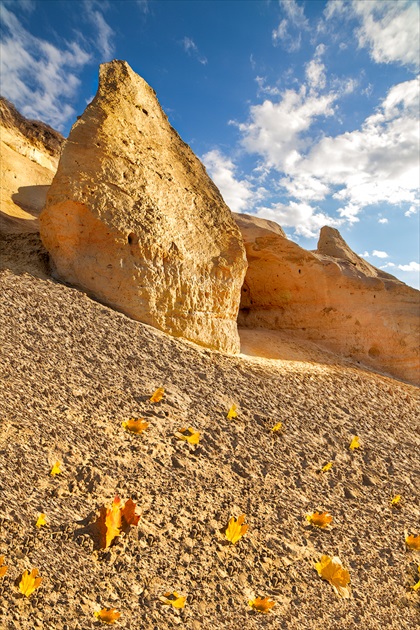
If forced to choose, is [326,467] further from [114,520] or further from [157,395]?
[114,520]

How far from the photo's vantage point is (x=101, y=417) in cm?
388

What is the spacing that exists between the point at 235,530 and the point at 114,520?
3.03ft

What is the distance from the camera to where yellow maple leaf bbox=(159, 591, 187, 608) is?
2698 mm

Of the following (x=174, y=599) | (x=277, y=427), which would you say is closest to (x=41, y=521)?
(x=174, y=599)

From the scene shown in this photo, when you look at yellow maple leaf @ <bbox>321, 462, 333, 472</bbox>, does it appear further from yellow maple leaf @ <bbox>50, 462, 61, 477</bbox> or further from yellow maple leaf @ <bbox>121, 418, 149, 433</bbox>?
yellow maple leaf @ <bbox>50, 462, 61, 477</bbox>

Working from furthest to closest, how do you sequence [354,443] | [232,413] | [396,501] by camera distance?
[354,443] → [232,413] → [396,501]


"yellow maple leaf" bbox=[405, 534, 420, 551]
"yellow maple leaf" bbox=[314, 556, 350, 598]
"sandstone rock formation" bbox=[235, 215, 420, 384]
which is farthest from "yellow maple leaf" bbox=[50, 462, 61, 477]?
"sandstone rock formation" bbox=[235, 215, 420, 384]

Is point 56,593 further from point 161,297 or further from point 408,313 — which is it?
point 408,313

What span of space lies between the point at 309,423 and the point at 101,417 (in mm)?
2402

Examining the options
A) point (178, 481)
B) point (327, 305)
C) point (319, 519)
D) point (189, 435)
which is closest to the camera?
point (178, 481)

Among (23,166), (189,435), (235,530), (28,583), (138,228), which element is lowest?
(28,583)

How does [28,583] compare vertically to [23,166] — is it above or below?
below

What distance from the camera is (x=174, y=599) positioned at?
2732mm

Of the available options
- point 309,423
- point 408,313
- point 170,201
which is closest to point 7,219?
point 170,201
